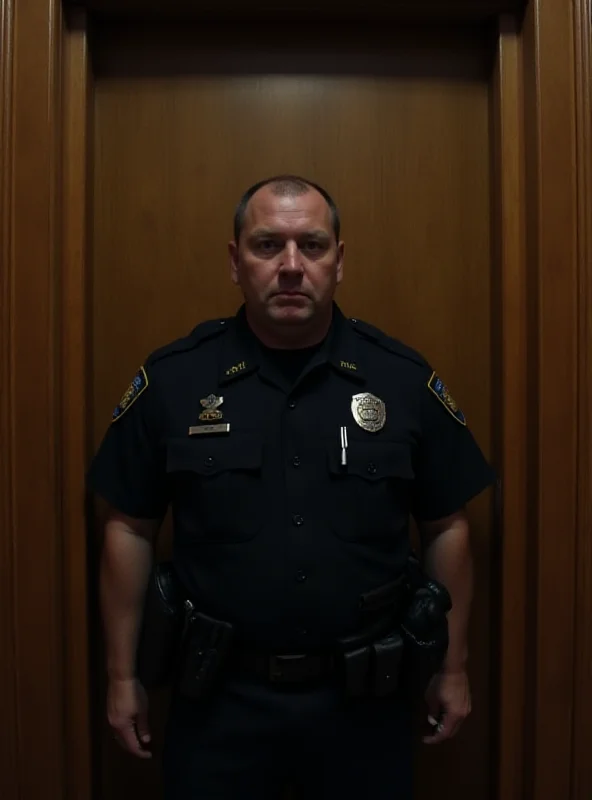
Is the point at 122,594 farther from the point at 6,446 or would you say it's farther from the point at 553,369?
the point at 553,369

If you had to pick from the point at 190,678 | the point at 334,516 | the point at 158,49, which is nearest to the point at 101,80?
the point at 158,49

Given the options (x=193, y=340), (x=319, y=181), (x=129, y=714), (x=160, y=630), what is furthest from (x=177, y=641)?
(x=319, y=181)

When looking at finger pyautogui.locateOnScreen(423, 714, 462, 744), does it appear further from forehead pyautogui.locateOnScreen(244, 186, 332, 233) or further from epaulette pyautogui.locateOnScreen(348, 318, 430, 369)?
A: forehead pyautogui.locateOnScreen(244, 186, 332, 233)

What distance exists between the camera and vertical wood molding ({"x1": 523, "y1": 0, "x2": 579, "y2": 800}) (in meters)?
1.25

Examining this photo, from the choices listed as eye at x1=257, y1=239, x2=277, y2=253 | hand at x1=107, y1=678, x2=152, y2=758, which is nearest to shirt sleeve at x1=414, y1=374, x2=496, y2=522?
eye at x1=257, y1=239, x2=277, y2=253

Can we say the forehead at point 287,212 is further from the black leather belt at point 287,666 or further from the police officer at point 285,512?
the black leather belt at point 287,666

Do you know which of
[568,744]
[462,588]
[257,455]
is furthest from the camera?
[568,744]

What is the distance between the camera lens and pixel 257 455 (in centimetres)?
107

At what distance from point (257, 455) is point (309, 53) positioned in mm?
902

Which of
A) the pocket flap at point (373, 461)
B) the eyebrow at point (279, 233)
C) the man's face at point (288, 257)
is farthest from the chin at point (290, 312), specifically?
the pocket flap at point (373, 461)

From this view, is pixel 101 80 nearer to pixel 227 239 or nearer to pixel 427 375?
pixel 227 239

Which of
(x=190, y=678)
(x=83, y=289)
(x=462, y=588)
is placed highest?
(x=83, y=289)

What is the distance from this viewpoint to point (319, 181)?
1.39m

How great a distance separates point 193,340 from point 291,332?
21cm
